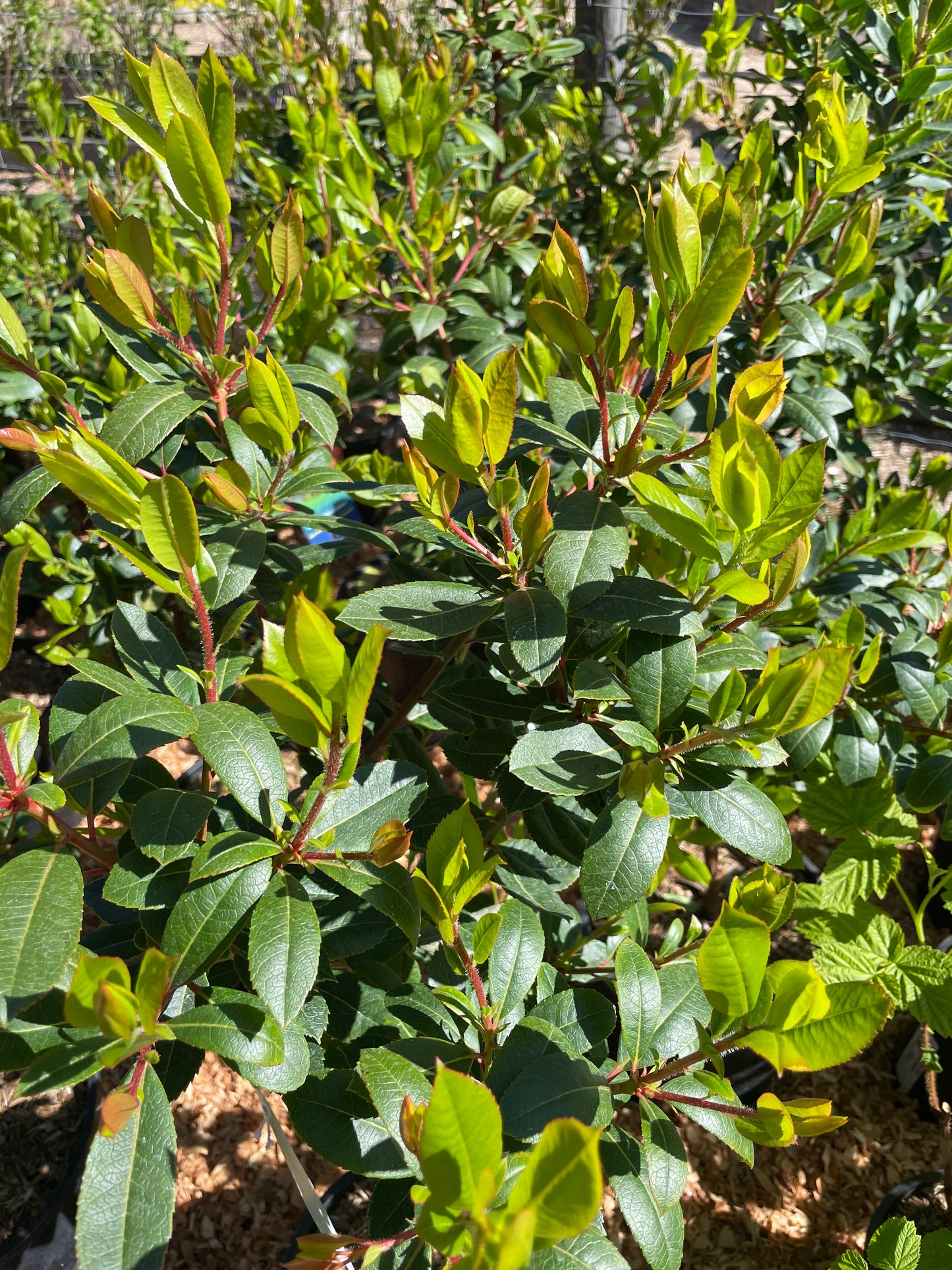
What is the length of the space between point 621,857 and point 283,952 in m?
0.35

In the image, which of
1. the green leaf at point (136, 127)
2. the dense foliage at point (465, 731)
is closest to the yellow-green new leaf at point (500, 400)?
the dense foliage at point (465, 731)

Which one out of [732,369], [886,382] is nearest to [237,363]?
[732,369]

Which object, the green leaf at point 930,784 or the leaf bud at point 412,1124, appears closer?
the leaf bud at point 412,1124

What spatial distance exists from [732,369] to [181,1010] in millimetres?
1499

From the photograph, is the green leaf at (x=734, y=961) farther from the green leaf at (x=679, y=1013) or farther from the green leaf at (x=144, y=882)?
the green leaf at (x=144, y=882)

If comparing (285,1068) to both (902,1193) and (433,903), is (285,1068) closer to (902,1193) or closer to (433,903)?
(433,903)

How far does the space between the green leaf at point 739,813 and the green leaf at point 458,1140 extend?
408mm

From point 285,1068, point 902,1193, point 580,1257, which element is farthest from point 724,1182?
point 285,1068

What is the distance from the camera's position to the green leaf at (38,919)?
2.27 feet

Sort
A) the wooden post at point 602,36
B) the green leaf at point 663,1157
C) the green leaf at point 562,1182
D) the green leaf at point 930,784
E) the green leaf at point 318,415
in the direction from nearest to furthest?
the green leaf at point 562,1182, the green leaf at point 663,1157, the green leaf at point 318,415, the green leaf at point 930,784, the wooden post at point 602,36

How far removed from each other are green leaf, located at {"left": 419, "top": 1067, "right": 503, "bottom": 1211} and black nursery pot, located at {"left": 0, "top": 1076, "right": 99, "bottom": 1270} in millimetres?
1392

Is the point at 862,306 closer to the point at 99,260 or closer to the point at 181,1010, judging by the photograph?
the point at 99,260

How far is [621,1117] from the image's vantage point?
6.84ft

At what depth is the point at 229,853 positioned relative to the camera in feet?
2.68
